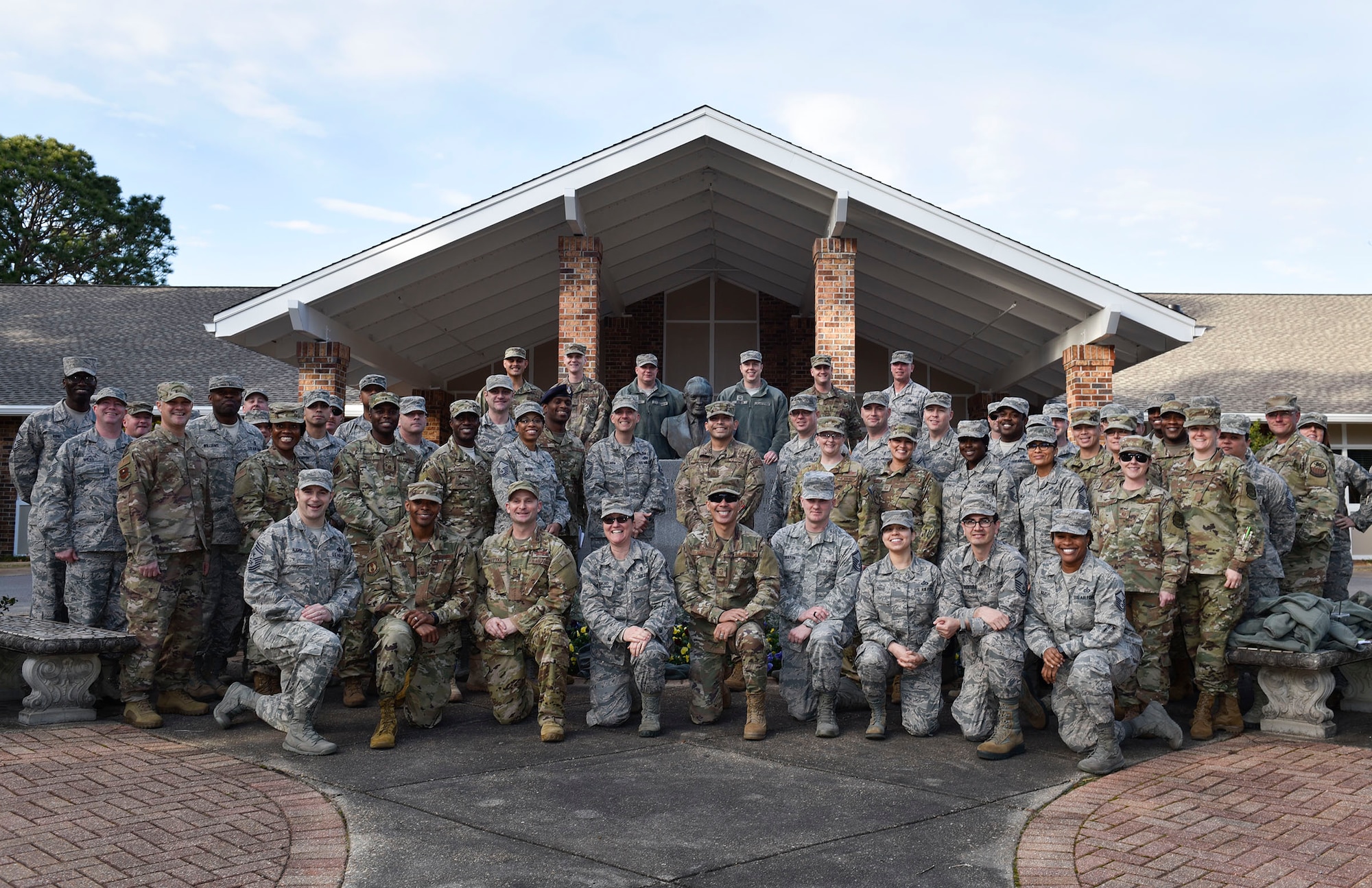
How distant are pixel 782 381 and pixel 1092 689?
12200mm

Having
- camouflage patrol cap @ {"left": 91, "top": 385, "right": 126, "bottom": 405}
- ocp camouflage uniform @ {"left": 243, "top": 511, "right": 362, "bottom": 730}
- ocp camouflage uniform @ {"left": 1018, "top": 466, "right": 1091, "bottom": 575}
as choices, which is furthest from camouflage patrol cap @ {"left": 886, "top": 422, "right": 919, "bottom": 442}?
camouflage patrol cap @ {"left": 91, "top": 385, "right": 126, "bottom": 405}

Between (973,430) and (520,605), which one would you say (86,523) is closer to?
(520,605)

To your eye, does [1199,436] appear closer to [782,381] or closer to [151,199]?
[782,381]

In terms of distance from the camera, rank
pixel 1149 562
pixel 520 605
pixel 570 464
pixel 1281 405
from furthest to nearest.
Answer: pixel 570 464, pixel 1281 405, pixel 520 605, pixel 1149 562

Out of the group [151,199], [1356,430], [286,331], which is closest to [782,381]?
[286,331]

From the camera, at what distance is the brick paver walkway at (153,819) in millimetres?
4477

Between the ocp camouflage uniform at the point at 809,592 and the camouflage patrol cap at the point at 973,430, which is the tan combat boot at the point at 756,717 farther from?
the camouflage patrol cap at the point at 973,430

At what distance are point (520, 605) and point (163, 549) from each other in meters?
2.46

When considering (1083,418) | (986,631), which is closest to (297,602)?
(986,631)

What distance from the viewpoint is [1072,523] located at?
6445 millimetres

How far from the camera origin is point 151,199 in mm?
42344

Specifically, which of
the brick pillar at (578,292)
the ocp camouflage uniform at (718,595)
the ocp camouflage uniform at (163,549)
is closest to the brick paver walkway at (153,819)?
the ocp camouflage uniform at (163,549)

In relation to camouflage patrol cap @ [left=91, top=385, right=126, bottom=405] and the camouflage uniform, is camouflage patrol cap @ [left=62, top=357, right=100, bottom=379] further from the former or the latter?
camouflage patrol cap @ [left=91, top=385, right=126, bottom=405]

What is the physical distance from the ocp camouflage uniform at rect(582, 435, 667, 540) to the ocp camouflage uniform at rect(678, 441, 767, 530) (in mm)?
216
